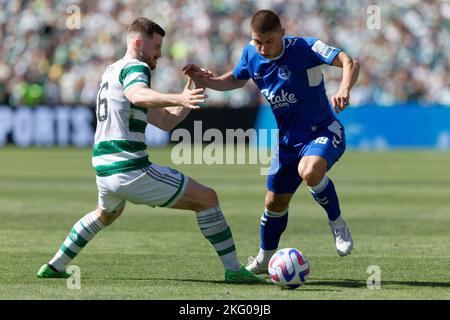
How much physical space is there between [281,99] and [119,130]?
181 centimetres

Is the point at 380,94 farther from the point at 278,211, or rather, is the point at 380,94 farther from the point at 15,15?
the point at 278,211

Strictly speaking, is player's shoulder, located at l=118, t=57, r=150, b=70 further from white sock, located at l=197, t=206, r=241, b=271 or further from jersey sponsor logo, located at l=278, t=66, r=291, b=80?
jersey sponsor logo, located at l=278, t=66, r=291, b=80

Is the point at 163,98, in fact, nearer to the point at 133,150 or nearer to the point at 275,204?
the point at 133,150

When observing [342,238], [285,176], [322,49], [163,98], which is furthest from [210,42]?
[163,98]

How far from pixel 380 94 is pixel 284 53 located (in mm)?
22723

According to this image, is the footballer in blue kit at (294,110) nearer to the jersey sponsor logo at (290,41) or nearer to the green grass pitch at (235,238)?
the jersey sponsor logo at (290,41)

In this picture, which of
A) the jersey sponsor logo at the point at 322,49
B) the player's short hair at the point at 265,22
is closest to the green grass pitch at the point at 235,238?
the jersey sponsor logo at the point at 322,49

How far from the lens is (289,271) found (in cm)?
851

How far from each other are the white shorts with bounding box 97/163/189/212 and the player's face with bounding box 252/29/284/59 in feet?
4.96

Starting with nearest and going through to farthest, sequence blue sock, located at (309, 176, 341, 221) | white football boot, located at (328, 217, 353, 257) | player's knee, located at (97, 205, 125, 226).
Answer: player's knee, located at (97, 205, 125, 226)
white football boot, located at (328, 217, 353, 257)
blue sock, located at (309, 176, 341, 221)

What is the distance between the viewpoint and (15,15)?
33.1 meters

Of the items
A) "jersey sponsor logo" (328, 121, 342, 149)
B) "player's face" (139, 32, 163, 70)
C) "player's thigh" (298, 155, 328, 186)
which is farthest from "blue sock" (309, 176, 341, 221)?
"player's face" (139, 32, 163, 70)

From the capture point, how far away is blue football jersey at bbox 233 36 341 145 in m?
9.60

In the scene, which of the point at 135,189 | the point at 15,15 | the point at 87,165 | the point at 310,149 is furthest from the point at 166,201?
the point at 15,15
